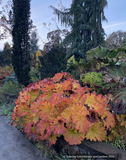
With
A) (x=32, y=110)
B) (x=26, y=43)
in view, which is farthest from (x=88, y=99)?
(x=26, y=43)

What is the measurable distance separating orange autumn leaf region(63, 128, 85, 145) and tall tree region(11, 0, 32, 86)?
370 cm

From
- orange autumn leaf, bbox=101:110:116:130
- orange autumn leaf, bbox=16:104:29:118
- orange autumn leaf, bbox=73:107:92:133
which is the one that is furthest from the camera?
orange autumn leaf, bbox=16:104:29:118

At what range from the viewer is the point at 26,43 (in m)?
5.14

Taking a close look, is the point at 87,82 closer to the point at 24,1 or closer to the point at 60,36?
the point at 24,1

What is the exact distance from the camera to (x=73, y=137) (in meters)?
1.45

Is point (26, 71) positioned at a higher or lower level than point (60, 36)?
lower

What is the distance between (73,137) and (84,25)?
29.9ft

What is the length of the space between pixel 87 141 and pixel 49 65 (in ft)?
6.51

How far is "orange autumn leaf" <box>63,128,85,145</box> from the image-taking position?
141cm

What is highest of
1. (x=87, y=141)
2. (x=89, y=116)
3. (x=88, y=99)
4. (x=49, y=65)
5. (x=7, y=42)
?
(x=7, y=42)

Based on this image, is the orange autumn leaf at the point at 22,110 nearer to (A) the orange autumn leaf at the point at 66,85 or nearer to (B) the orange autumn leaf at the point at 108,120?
(A) the orange autumn leaf at the point at 66,85

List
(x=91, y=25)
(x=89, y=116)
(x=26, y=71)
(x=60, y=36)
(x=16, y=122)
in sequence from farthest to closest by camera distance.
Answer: (x=60, y=36) → (x=91, y=25) → (x=26, y=71) → (x=16, y=122) → (x=89, y=116)

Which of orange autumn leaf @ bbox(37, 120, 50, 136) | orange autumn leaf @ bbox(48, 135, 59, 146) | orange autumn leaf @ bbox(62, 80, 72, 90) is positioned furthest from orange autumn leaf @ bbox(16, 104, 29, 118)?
orange autumn leaf @ bbox(62, 80, 72, 90)

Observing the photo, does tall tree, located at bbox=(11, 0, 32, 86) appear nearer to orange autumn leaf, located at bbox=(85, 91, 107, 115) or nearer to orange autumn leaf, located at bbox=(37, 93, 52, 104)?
orange autumn leaf, located at bbox=(37, 93, 52, 104)
